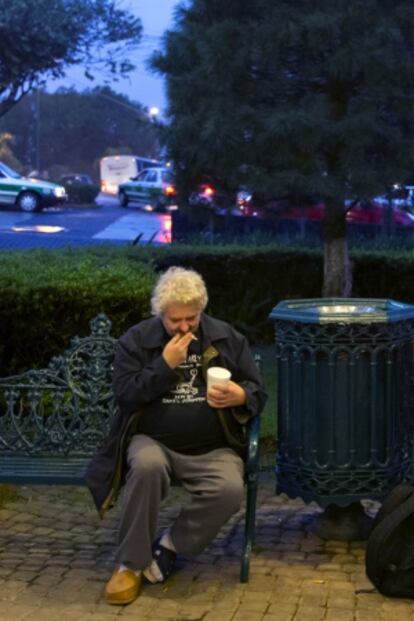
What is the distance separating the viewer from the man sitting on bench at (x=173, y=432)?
4.59m

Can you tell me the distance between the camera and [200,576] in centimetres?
486

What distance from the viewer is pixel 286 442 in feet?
16.8

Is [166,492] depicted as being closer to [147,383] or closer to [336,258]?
[147,383]

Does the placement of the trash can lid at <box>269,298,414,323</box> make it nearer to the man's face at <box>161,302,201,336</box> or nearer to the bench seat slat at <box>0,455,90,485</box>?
the man's face at <box>161,302,201,336</box>

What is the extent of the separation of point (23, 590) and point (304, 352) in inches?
61.6

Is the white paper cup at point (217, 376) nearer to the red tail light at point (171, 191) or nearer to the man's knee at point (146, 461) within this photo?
the man's knee at point (146, 461)

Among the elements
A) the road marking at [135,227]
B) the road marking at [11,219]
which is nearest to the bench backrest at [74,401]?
the road marking at [135,227]

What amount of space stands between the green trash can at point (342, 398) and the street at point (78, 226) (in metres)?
12.6

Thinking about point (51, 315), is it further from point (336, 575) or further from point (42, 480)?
point (336, 575)

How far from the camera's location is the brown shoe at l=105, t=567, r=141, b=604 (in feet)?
14.9

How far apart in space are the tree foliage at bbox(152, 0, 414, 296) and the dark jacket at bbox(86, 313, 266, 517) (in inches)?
192

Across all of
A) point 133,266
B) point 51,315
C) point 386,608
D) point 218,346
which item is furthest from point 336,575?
point 133,266

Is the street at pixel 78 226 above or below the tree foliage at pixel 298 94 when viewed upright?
below

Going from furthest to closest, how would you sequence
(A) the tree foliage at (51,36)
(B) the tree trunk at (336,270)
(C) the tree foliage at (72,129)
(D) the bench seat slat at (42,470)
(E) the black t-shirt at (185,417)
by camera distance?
(C) the tree foliage at (72,129), (A) the tree foliage at (51,36), (B) the tree trunk at (336,270), (D) the bench seat slat at (42,470), (E) the black t-shirt at (185,417)
